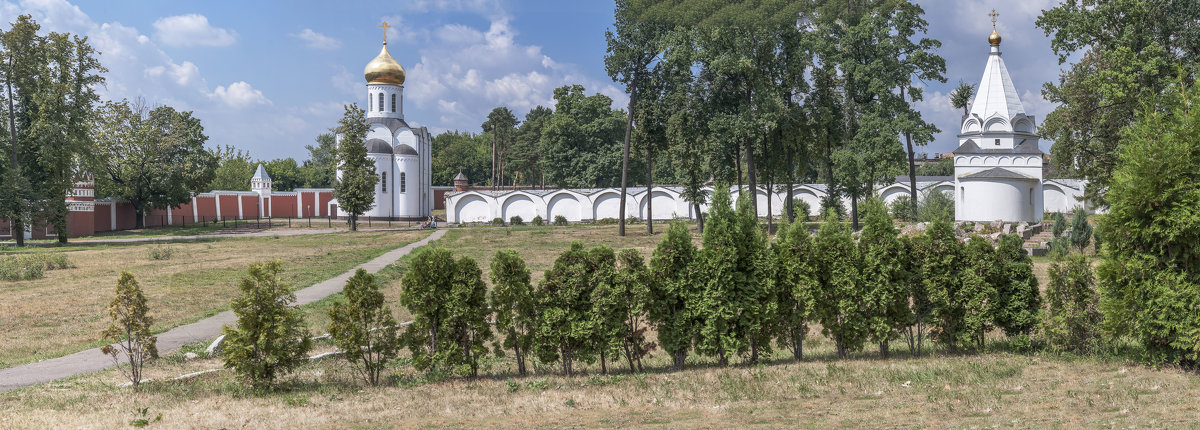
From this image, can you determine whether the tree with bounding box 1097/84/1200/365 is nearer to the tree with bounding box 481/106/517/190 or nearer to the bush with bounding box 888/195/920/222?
the bush with bounding box 888/195/920/222

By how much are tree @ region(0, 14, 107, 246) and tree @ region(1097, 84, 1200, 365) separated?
35826 mm

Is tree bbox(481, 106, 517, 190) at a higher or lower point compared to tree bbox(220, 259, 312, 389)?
higher

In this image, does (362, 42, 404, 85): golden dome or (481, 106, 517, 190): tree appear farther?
(481, 106, 517, 190): tree

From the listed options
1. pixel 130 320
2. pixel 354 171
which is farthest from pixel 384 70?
pixel 130 320

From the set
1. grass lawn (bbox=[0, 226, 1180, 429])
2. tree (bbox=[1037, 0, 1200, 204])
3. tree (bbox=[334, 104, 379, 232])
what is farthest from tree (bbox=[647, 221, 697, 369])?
tree (bbox=[334, 104, 379, 232])

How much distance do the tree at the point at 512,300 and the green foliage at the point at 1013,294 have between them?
4944 mm

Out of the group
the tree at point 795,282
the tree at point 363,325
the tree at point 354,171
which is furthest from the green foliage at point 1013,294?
the tree at point 354,171

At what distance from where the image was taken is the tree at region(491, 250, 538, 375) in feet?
26.2

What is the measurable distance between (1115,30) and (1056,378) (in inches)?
800

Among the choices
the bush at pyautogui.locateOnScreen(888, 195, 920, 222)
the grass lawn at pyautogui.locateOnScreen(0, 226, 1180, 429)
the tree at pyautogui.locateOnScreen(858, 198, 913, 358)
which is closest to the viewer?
the grass lawn at pyautogui.locateOnScreen(0, 226, 1180, 429)

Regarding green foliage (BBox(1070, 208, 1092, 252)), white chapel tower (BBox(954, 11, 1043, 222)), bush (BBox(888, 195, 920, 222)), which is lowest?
green foliage (BBox(1070, 208, 1092, 252))

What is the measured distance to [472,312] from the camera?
26.2 ft

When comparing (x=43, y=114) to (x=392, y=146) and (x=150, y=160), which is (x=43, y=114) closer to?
(x=150, y=160)

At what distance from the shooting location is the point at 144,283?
17.9 m
